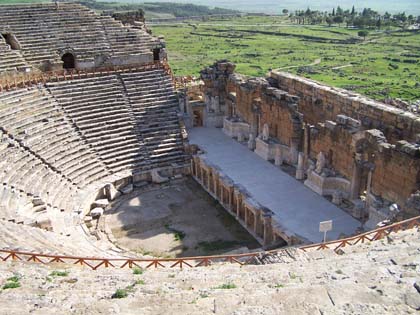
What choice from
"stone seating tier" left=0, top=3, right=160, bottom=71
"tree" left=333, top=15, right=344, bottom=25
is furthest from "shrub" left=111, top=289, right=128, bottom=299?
"tree" left=333, top=15, right=344, bottom=25

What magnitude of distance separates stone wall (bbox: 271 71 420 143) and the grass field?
21.4 meters

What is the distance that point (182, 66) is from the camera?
5694 cm

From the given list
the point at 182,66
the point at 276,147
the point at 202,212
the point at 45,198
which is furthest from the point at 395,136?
the point at 182,66

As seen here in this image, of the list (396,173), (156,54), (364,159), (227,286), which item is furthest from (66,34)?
(227,286)

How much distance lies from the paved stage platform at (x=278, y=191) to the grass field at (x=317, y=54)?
75.2 feet

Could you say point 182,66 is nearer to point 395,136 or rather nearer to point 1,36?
point 1,36

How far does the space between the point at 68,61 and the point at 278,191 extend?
49.2ft

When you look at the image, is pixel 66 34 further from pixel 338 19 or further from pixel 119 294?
pixel 338 19

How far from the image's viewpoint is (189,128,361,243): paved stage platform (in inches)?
640

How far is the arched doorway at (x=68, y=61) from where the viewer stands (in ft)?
86.6

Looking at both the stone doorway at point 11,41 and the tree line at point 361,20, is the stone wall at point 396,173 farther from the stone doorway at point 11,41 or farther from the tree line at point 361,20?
the tree line at point 361,20

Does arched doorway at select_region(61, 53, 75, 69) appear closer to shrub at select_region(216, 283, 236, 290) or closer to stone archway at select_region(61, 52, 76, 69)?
stone archway at select_region(61, 52, 76, 69)

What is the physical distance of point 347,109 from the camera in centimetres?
1942

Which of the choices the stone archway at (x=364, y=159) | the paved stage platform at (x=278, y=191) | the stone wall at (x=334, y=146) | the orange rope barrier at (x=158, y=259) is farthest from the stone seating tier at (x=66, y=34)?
the orange rope barrier at (x=158, y=259)
